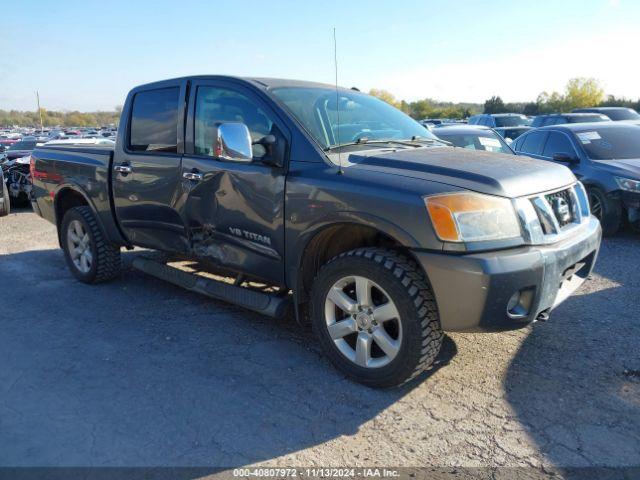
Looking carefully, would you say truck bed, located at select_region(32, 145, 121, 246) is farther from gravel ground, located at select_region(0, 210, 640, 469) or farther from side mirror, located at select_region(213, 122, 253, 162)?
side mirror, located at select_region(213, 122, 253, 162)

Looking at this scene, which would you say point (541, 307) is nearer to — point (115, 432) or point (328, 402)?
point (328, 402)

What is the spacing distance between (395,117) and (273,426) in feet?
8.83

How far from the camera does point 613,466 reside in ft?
8.02

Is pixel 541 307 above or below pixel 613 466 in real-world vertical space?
above

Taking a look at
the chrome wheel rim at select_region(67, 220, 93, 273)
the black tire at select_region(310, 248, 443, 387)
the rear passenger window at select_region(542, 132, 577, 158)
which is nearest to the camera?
the black tire at select_region(310, 248, 443, 387)

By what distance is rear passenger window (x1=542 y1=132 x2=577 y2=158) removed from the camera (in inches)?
310

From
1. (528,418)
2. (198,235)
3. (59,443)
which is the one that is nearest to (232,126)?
(198,235)

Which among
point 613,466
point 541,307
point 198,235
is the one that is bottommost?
point 613,466

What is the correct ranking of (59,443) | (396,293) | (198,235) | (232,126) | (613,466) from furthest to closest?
(198,235), (232,126), (396,293), (59,443), (613,466)

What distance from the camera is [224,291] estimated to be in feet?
13.2

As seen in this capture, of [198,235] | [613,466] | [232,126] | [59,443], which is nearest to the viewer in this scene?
[613,466]

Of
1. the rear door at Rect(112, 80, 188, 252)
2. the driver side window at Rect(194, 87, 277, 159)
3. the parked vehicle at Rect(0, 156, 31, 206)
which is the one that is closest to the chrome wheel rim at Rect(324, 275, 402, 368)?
the driver side window at Rect(194, 87, 277, 159)

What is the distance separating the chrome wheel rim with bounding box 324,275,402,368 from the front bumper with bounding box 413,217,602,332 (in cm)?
31

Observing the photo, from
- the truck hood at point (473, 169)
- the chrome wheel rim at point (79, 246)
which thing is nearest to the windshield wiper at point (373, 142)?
the truck hood at point (473, 169)
